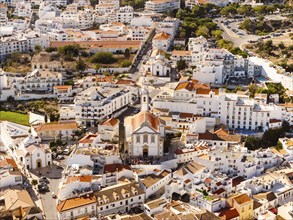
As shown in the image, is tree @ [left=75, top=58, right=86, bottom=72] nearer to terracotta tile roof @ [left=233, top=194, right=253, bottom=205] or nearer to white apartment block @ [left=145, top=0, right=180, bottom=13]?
white apartment block @ [left=145, top=0, right=180, bottom=13]

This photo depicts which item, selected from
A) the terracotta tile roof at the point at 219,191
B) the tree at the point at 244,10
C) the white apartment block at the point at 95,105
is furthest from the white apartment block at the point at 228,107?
the tree at the point at 244,10

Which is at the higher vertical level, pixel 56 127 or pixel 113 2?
pixel 113 2

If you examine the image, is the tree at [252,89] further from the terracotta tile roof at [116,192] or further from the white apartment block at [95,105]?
the terracotta tile roof at [116,192]

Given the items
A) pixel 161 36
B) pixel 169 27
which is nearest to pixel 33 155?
pixel 161 36

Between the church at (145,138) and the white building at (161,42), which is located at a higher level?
the white building at (161,42)

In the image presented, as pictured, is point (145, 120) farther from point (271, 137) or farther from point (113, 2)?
point (113, 2)

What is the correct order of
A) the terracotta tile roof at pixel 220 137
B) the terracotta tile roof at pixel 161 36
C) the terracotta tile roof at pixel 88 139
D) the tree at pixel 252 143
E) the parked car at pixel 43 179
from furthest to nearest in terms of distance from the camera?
the terracotta tile roof at pixel 161 36 → the tree at pixel 252 143 → the terracotta tile roof at pixel 220 137 → the terracotta tile roof at pixel 88 139 → the parked car at pixel 43 179

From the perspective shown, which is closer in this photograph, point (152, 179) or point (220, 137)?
point (152, 179)
